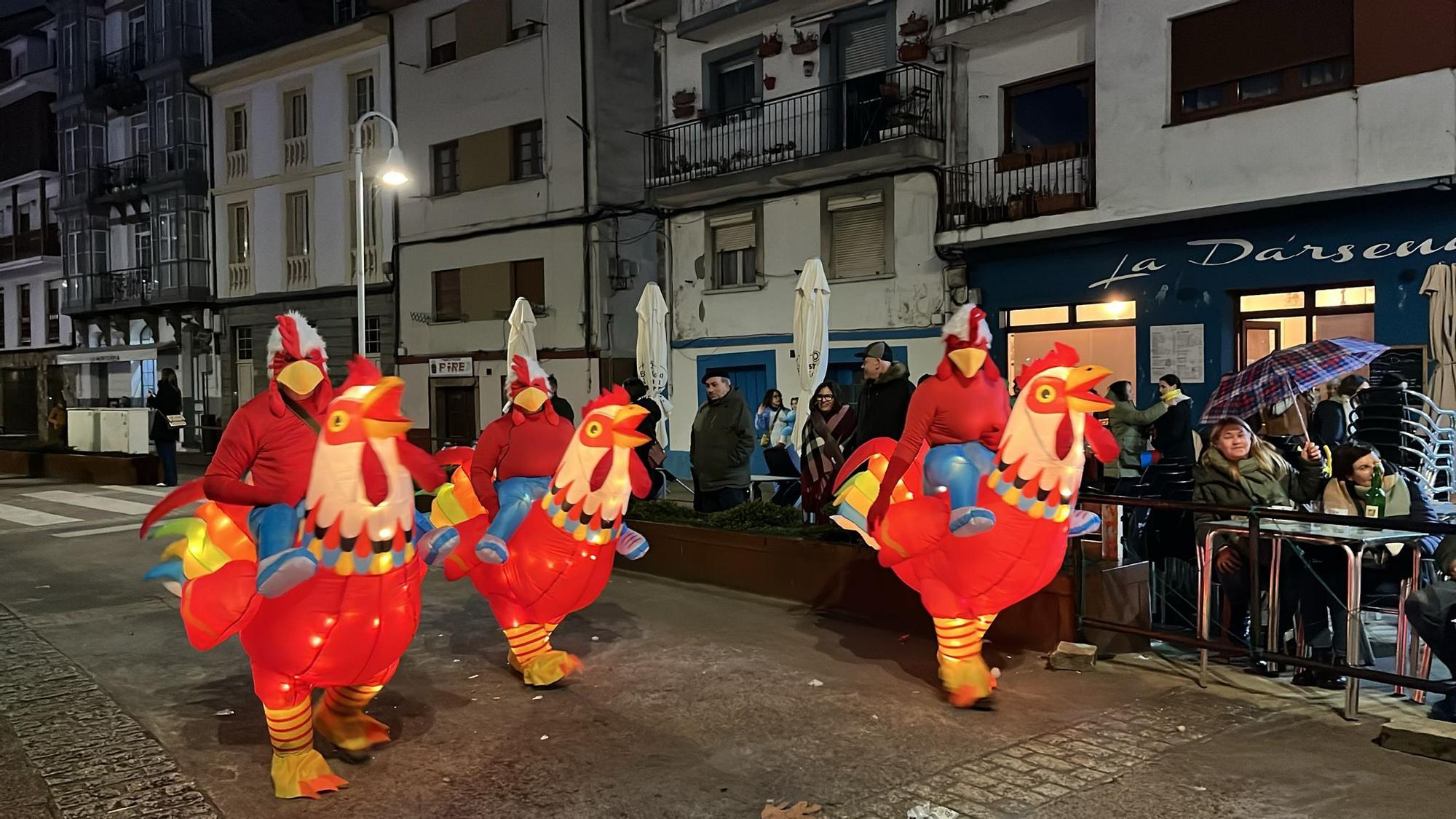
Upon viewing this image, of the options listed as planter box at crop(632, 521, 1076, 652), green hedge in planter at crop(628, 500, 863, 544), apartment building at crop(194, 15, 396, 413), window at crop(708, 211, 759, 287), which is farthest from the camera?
apartment building at crop(194, 15, 396, 413)

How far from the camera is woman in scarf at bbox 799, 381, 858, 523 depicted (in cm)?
923

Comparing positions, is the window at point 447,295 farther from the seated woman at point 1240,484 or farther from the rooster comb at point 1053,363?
the rooster comb at point 1053,363

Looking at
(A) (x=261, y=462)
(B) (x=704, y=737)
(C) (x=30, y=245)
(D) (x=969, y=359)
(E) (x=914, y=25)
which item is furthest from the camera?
(C) (x=30, y=245)

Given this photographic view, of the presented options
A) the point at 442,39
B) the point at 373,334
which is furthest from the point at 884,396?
the point at 373,334

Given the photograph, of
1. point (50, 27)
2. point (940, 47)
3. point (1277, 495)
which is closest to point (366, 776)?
point (1277, 495)

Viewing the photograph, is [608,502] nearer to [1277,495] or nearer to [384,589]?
[384,589]

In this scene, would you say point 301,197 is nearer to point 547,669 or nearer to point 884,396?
point 884,396

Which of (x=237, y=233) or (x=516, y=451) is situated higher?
(x=237, y=233)

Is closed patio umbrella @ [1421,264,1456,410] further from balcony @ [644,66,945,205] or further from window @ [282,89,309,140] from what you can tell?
window @ [282,89,309,140]

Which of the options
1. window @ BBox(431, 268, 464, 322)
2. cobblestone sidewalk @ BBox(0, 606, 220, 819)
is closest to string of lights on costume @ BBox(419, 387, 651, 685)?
cobblestone sidewalk @ BBox(0, 606, 220, 819)

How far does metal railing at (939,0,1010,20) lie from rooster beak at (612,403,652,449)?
38.6ft

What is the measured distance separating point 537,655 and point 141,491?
559 inches

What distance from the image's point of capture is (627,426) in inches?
238

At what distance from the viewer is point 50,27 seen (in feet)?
123
